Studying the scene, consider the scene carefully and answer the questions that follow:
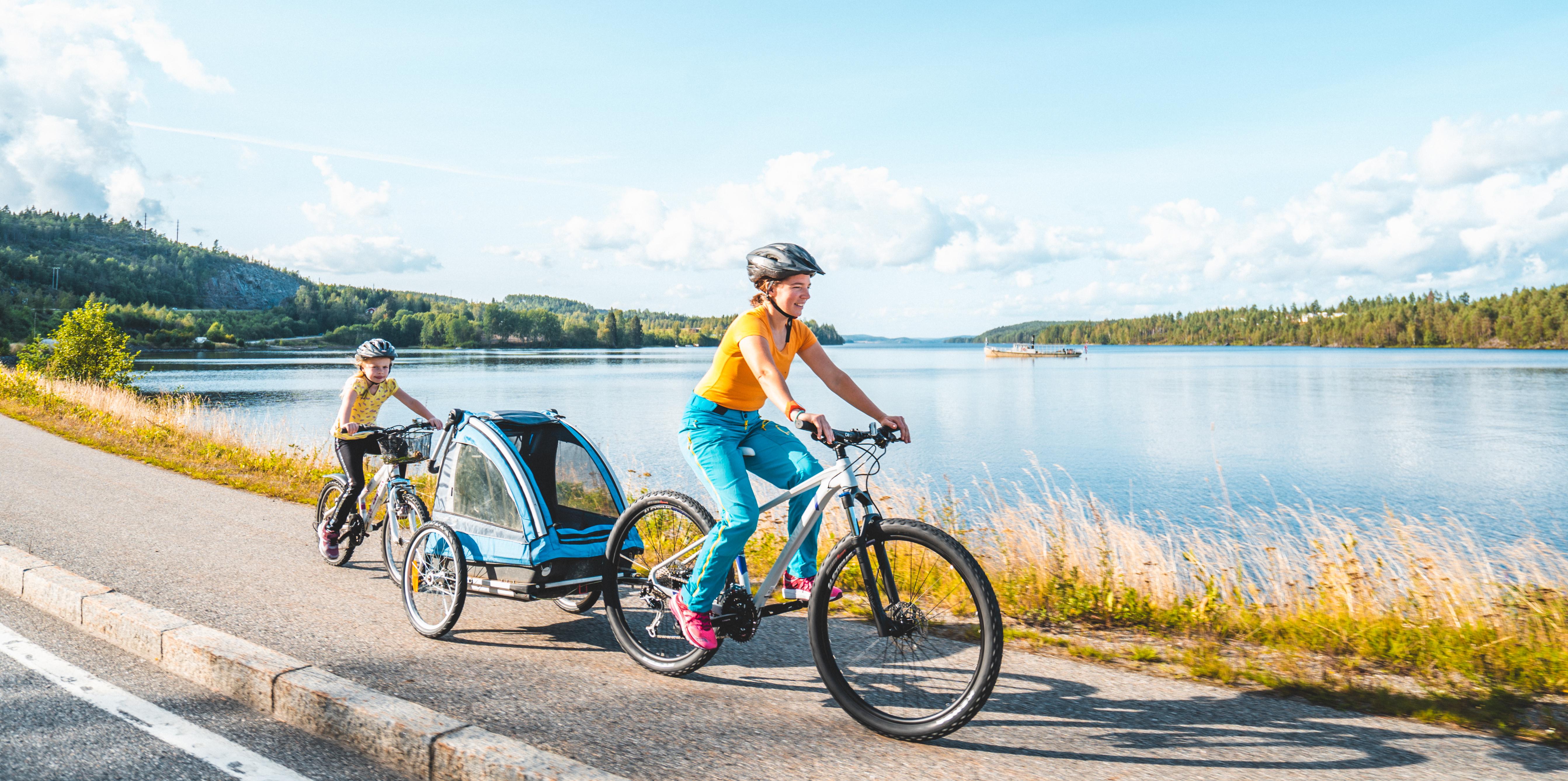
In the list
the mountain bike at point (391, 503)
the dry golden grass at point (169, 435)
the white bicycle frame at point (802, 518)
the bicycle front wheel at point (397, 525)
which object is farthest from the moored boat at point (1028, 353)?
the white bicycle frame at point (802, 518)

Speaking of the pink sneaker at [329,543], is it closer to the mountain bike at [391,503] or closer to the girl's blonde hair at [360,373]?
the mountain bike at [391,503]

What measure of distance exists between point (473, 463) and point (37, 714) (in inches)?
85.0

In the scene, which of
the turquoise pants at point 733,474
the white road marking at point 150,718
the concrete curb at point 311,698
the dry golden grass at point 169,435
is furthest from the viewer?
the dry golden grass at point 169,435

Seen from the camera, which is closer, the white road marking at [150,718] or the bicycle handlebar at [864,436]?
the white road marking at [150,718]

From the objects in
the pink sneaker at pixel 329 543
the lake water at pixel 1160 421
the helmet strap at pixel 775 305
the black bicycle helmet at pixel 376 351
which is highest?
the helmet strap at pixel 775 305

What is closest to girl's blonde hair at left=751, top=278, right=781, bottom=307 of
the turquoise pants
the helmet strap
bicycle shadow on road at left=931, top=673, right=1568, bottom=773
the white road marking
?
the helmet strap

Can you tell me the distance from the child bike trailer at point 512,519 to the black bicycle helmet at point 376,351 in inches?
51.6

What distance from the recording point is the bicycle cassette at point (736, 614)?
4.19 meters

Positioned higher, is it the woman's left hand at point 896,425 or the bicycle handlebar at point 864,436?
the woman's left hand at point 896,425

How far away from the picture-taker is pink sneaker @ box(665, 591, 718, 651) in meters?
4.16

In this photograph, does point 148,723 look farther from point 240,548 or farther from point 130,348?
point 130,348

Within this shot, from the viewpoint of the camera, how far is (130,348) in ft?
379

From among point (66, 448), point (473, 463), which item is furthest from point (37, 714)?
point (66, 448)

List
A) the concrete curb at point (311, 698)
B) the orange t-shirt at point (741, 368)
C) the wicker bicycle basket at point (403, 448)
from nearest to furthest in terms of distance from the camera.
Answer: the concrete curb at point (311, 698), the orange t-shirt at point (741, 368), the wicker bicycle basket at point (403, 448)
